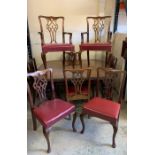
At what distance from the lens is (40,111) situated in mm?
2107

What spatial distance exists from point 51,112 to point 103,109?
0.60 meters

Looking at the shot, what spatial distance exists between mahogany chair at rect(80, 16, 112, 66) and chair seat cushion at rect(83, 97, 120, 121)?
1164mm

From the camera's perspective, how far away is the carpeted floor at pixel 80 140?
2.02 metres

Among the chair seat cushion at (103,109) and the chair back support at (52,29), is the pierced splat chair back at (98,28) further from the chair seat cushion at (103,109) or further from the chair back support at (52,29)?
the chair seat cushion at (103,109)

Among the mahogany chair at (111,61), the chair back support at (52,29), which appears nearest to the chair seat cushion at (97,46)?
the mahogany chair at (111,61)

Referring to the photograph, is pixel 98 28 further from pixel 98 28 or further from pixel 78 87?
pixel 78 87

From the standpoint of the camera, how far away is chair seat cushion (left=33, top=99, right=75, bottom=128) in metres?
1.98

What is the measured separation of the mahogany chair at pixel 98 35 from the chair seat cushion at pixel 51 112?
1283 mm
